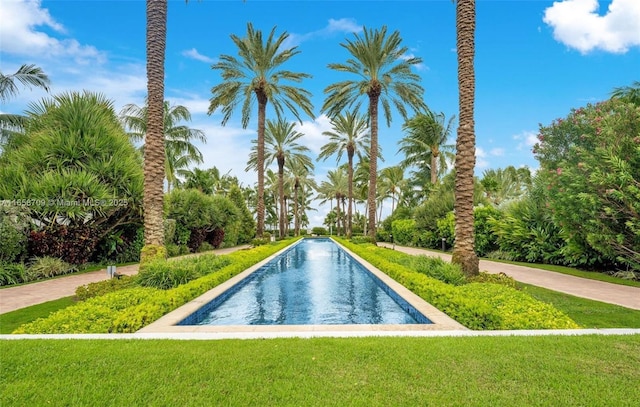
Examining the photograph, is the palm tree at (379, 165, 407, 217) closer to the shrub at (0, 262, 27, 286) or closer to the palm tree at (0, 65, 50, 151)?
the palm tree at (0, 65, 50, 151)

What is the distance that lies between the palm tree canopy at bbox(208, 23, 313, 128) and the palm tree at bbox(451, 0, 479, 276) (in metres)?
15.6

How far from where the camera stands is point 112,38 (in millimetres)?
15000

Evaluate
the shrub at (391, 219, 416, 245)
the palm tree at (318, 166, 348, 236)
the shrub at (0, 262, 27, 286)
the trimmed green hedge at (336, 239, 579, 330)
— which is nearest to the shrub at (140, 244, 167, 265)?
the shrub at (0, 262, 27, 286)

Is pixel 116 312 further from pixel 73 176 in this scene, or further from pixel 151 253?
pixel 73 176

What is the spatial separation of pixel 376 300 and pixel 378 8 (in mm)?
19087

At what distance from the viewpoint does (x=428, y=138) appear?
113ft

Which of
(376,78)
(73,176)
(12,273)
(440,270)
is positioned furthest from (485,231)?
(12,273)

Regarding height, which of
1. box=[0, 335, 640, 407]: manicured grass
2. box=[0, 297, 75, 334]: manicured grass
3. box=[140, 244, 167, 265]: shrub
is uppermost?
box=[140, 244, 167, 265]: shrub

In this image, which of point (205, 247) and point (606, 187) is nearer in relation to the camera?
point (606, 187)

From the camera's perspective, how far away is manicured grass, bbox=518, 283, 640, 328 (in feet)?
20.6

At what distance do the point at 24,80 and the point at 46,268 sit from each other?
40.8 feet

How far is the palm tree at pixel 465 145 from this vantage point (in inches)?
399

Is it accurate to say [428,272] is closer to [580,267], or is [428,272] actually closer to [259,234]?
[580,267]

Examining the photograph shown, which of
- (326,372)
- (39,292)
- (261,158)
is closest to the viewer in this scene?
(326,372)
